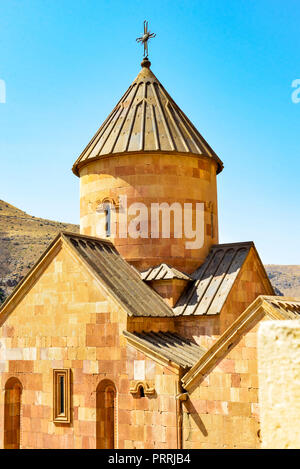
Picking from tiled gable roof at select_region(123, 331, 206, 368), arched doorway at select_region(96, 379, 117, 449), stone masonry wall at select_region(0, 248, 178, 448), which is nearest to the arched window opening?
stone masonry wall at select_region(0, 248, 178, 448)

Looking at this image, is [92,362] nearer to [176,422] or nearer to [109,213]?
[176,422]

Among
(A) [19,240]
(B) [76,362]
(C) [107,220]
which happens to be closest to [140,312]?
(B) [76,362]

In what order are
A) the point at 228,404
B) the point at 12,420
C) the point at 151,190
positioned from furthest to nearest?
1. the point at 151,190
2. the point at 12,420
3. the point at 228,404

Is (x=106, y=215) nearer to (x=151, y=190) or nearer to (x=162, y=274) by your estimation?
(x=151, y=190)

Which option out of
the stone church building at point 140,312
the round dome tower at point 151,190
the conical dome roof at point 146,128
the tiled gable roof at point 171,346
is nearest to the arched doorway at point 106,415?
the stone church building at point 140,312

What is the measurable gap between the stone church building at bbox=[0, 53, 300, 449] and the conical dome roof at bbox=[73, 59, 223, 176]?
0.04 m

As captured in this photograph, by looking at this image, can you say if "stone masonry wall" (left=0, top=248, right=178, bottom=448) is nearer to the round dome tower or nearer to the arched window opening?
the arched window opening

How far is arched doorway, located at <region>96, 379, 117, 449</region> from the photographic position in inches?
411

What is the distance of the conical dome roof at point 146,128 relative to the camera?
526 inches

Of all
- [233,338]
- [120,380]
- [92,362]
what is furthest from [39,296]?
[233,338]

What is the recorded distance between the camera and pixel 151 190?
43.1ft

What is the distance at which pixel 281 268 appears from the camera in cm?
10031

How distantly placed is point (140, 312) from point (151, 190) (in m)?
3.55
